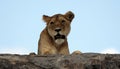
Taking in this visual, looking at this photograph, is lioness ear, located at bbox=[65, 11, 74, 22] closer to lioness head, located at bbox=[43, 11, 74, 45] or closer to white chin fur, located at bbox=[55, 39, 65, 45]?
lioness head, located at bbox=[43, 11, 74, 45]

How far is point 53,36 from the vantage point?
1159cm

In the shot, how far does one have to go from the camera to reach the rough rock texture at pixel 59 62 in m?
7.70

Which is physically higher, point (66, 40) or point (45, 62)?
point (66, 40)

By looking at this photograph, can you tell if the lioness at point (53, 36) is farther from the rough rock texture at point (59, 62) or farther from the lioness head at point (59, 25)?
the rough rock texture at point (59, 62)

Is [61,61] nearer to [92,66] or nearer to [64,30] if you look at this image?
[92,66]

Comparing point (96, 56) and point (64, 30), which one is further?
point (64, 30)

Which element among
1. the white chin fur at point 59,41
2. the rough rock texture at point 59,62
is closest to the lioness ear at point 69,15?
the white chin fur at point 59,41

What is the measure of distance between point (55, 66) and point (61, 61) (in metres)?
0.16

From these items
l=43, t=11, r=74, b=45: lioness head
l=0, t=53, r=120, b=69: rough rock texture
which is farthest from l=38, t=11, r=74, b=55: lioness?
l=0, t=53, r=120, b=69: rough rock texture

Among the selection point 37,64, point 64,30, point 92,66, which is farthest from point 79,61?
point 64,30

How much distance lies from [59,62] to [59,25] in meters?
3.93

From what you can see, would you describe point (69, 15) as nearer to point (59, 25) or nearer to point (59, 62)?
point (59, 25)

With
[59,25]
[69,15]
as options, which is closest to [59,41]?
[59,25]

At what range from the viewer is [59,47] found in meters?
12.2
